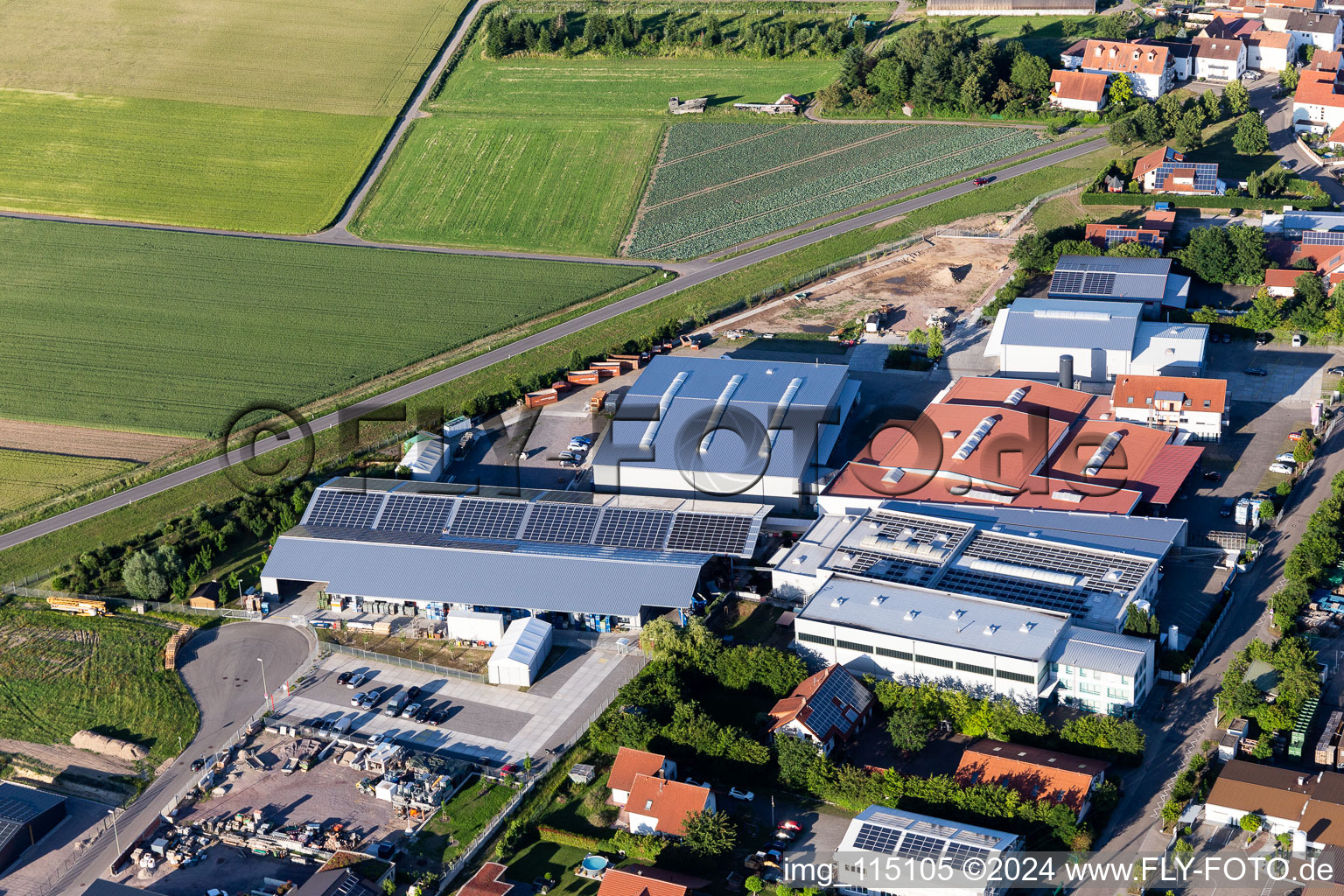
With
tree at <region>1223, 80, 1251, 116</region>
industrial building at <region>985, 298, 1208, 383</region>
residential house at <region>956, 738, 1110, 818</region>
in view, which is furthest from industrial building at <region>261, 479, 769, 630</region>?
tree at <region>1223, 80, 1251, 116</region>

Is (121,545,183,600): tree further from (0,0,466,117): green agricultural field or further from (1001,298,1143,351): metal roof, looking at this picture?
(0,0,466,117): green agricultural field

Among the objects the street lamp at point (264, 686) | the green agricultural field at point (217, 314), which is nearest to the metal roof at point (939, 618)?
the street lamp at point (264, 686)

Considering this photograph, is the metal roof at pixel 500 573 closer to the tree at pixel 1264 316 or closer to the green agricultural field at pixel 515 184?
the tree at pixel 1264 316

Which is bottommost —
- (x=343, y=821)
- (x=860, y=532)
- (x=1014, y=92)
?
(x=343, y=821)

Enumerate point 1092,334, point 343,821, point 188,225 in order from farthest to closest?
1. point 188,225
2. point 1092,334
3. point 343,821

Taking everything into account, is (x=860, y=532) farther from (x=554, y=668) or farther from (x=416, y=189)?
(x=416, y=189)

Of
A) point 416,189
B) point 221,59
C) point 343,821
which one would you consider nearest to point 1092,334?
point 343,821

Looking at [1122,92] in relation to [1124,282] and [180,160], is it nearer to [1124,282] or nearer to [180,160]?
[1124,282]
